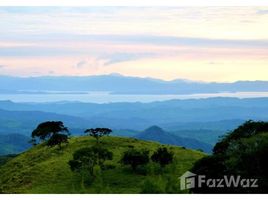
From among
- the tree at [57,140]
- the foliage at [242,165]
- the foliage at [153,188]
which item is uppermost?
the tree at [57,140]

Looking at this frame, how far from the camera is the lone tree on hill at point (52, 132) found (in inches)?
3009

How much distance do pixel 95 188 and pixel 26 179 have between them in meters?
12.0

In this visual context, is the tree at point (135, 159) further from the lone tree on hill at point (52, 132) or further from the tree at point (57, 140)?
the lone tree on hill at point (52, 132)

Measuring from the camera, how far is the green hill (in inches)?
2121

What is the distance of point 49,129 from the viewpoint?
81688 mm

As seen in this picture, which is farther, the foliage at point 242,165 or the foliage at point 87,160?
the foliage at point 87,160

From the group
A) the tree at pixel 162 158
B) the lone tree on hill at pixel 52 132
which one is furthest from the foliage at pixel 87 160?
the lone tree on hill at pixel 52 132

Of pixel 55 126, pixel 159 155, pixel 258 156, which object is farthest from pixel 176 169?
pixel 55 126

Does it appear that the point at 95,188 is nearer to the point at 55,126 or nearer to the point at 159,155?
the point at 159,155

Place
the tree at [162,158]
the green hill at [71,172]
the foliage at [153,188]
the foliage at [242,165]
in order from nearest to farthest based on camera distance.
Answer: the foliage at [153,188]
the foliage at [242,165]
the green hill at [71,172]
the tree at [162,158]

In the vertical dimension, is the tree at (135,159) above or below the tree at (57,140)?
below

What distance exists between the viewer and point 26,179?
60.6m

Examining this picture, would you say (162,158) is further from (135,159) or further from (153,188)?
(153,188)

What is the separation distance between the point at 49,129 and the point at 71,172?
22.1 m
